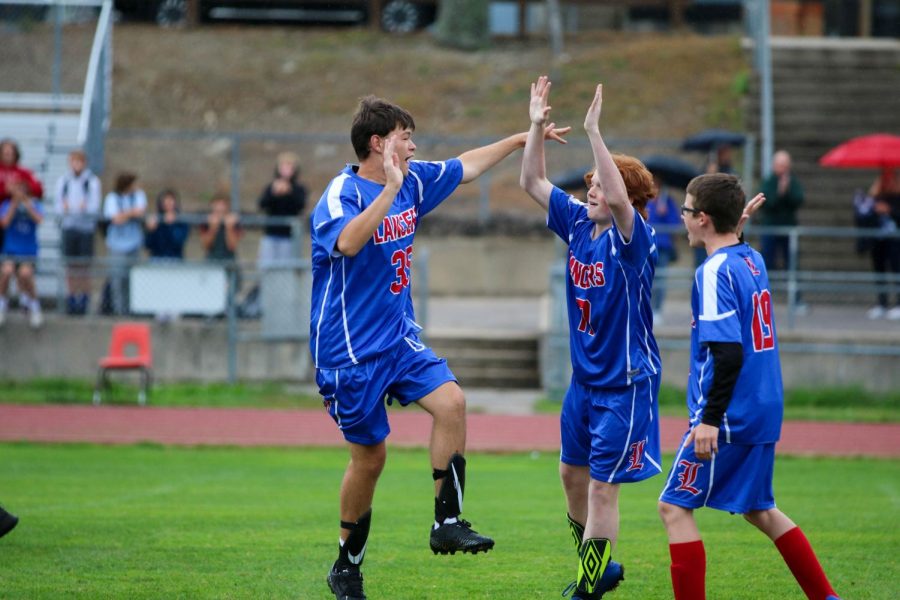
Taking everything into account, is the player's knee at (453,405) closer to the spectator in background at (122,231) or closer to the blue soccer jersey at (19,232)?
the spectator in background at (122,231)

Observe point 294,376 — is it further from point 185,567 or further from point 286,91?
point 286,91

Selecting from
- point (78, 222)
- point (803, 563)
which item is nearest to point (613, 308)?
point (803, 563)

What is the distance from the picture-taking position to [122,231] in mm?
17641

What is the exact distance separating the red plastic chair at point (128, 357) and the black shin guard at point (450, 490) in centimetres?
1000

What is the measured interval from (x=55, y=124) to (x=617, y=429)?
17476 mm

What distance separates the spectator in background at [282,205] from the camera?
1819 centimetres

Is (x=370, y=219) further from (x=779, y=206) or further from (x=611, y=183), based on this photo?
(x=779, y=206)

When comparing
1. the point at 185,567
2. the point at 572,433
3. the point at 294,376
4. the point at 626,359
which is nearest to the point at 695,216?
the point at 626,359

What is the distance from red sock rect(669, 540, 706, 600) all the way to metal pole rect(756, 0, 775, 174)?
17.2 metres

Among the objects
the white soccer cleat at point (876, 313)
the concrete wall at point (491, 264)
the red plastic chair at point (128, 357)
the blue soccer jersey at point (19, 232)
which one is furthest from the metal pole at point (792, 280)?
the blue soccer jersey at point (19, 232)

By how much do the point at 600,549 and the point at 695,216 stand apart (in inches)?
63.6

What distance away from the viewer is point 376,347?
6410mm

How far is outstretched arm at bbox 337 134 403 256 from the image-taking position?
618 cm

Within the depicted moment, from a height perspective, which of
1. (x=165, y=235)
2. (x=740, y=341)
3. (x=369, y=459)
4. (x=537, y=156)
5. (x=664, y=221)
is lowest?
(x=369, y=459)
